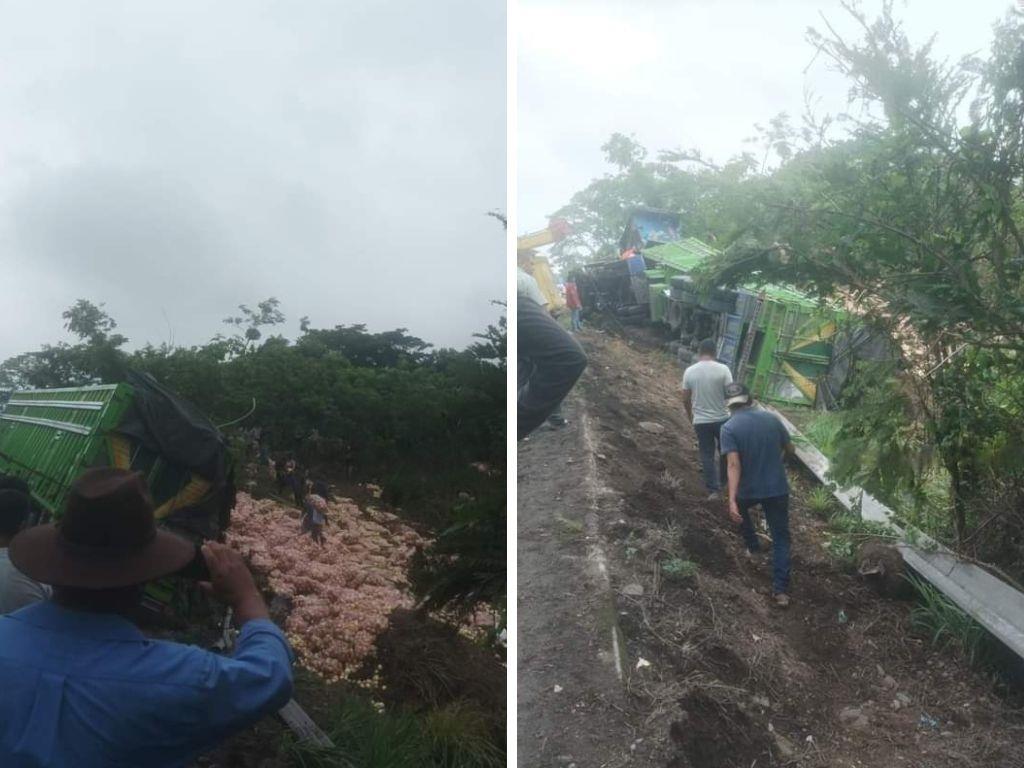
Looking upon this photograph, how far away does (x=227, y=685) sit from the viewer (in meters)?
1.25

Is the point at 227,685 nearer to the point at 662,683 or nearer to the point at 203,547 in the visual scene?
the point at 203,547

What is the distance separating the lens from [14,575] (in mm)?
1272

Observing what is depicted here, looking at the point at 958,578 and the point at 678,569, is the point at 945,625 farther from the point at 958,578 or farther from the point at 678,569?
the point at 678,569

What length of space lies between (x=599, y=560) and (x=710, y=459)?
0.39 meters

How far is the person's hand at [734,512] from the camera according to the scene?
216 centimetres

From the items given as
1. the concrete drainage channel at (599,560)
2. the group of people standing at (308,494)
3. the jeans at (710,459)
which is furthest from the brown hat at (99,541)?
the jeans at (710,459)

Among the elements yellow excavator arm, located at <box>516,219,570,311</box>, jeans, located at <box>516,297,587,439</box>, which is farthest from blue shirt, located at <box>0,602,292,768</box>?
yellow excavator arm, located at <box>516,219,570,311</box>

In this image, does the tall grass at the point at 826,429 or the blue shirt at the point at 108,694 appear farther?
the tall grass at the point at 826,429

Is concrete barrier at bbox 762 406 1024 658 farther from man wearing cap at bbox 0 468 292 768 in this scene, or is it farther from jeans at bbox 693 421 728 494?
man wearing cap at bbox 0 468 292 768

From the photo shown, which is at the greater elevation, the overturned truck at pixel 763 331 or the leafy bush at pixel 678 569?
the overturned truck at pixel 763 331

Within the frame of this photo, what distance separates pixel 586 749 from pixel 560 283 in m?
1.13

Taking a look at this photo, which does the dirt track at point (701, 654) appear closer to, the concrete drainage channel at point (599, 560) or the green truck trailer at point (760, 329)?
the concrete drainage channel at point (599, 560)

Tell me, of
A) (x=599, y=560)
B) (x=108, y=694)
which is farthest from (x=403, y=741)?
(x=599, y=560)

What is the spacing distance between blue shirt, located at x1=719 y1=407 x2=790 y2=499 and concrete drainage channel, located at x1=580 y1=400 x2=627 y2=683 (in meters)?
0.32
